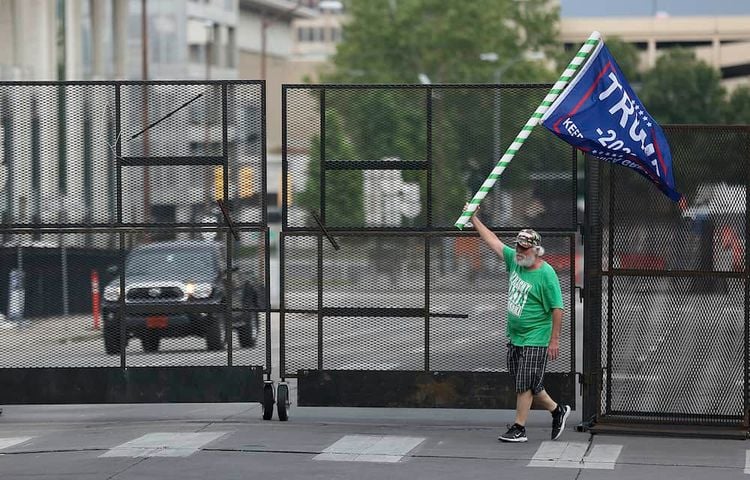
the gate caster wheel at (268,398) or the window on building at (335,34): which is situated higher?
the window on building at (335,34)

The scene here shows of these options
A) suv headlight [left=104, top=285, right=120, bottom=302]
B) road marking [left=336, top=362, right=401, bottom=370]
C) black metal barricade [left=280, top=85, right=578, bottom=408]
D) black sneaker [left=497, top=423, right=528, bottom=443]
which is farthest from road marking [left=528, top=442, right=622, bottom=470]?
suv headlight [left=104, top=285, right=120, bottom=302]

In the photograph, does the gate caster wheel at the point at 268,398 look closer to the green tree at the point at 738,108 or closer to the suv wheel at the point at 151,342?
the suv wheel at the point at 151,342

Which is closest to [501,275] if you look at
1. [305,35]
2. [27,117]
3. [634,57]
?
[27,117]

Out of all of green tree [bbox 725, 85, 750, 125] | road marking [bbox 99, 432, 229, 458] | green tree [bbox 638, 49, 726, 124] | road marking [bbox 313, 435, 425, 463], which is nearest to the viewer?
road marking [bbox 313, 435, 425, 463]

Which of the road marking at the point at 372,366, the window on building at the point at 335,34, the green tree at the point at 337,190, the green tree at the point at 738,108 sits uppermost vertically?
the window on building at the point at 335,34

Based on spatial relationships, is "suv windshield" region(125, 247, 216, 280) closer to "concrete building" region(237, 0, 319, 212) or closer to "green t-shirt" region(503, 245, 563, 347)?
"green t-shirt" region(503, 245, 563, 347)

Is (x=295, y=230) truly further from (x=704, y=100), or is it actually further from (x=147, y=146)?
(x=704, y=100)

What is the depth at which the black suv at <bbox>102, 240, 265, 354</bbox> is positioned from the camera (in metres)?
13.7

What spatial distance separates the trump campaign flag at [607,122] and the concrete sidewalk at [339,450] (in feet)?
7.12

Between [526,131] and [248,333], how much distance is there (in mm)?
3556

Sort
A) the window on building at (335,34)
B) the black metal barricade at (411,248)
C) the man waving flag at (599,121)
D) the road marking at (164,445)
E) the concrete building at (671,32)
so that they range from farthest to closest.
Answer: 1. the window on building at (335,34)
2. the concrete building at (671,32)
3. the black metal barricade at (411,248)
4. the man waving flag at (599,121)
5. the road marking at (164,445)

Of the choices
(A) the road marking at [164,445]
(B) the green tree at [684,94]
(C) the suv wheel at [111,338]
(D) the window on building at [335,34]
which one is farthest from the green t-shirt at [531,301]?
(D) the window on building at [335,34]

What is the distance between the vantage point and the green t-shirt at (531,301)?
1205 cm

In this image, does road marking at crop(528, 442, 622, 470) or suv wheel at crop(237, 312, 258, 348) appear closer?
road marking at crop(528, 442, 622, 470)
